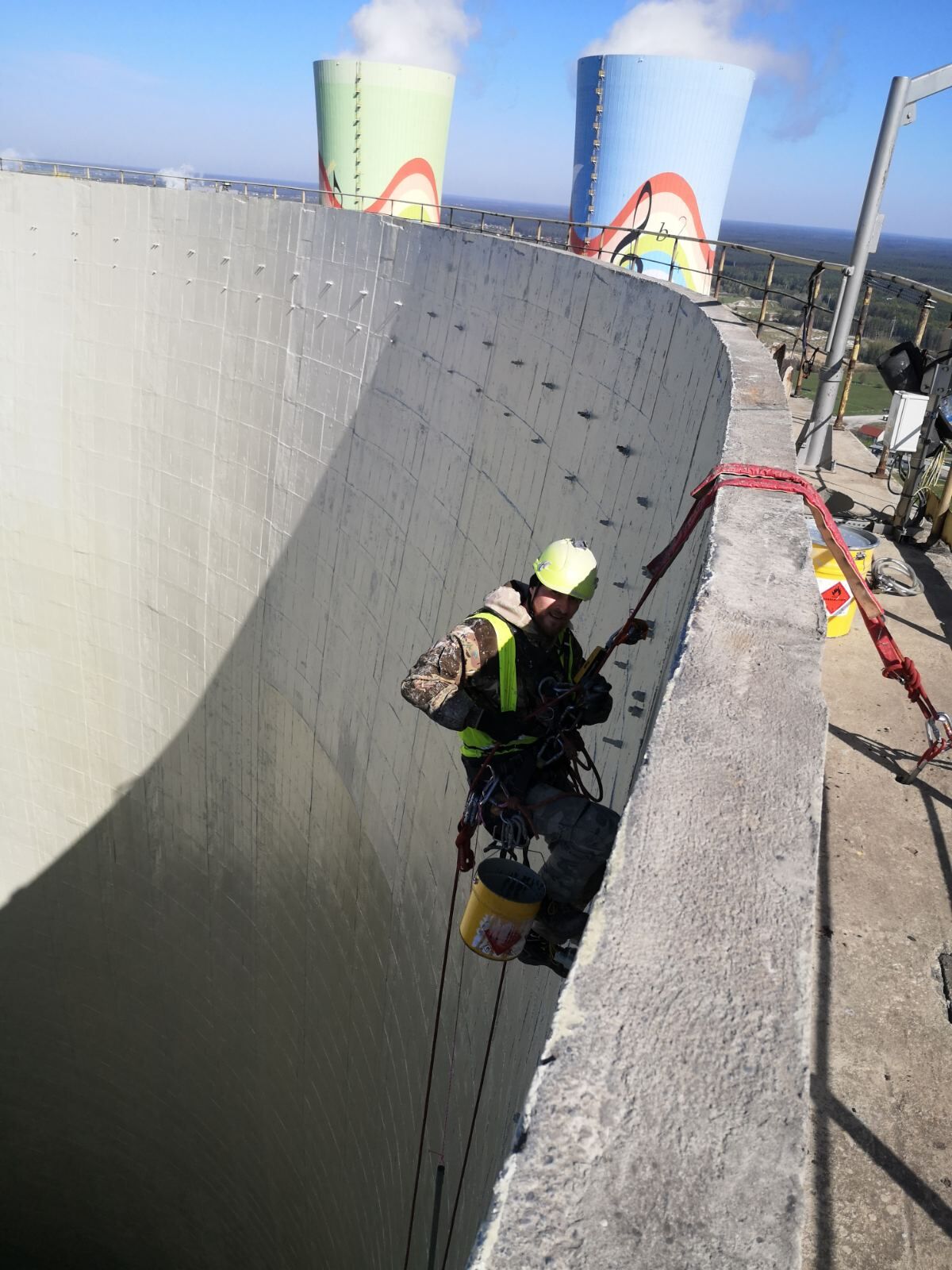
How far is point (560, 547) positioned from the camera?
336 centimetres

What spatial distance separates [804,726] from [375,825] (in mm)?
7460

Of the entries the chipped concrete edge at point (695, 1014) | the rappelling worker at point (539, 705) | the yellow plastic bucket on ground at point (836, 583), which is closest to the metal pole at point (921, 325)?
the yellow plastic bucket on ground at point (836, 583)

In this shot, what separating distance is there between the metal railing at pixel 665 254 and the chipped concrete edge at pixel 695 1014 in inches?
144

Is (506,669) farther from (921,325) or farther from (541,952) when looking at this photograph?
(921,325)

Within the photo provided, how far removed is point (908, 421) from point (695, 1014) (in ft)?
28.0

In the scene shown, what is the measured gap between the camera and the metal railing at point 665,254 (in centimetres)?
725

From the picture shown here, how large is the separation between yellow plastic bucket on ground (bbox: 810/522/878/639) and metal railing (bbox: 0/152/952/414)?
1.66 m

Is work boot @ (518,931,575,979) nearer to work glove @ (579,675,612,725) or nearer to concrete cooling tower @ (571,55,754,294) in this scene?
work glove @ (579,675,612,725)

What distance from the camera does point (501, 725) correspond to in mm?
3455

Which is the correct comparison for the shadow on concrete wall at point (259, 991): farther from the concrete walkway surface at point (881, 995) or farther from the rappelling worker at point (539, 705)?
the concrete walkway surface at point (881, 995)

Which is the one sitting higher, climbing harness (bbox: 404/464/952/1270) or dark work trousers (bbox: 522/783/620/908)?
climbing harness (bbox: 404/464/952/1270)

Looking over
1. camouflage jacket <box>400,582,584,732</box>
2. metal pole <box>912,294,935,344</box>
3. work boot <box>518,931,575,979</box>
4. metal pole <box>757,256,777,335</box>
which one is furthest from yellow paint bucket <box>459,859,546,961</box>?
metal pole <box>912,294,935,344</box>

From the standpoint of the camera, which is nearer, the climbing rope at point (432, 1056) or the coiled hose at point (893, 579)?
the climbing rope at point (432, 1056)

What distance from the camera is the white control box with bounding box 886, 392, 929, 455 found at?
28.6 ft
